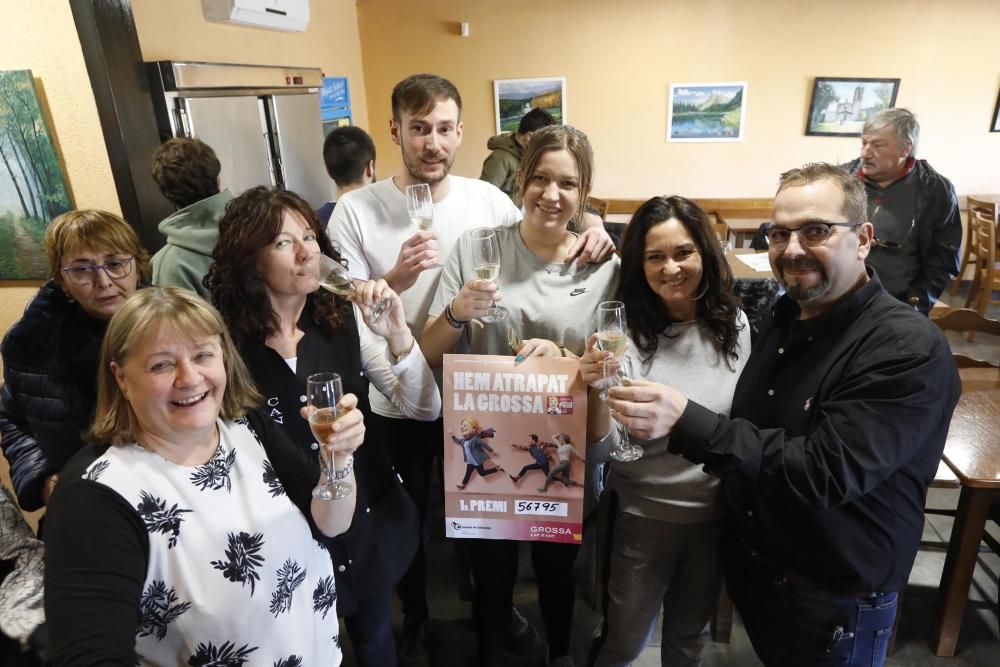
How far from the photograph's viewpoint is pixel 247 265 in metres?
1.54

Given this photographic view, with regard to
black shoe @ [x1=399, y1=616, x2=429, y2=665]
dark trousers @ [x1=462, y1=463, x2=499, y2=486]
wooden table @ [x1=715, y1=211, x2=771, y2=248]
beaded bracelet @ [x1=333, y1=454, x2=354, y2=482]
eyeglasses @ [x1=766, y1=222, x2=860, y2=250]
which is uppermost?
eyeglasses @ [x1=766, y1=222, x2=860, y2=250]

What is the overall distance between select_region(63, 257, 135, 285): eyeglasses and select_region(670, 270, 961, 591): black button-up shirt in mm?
1738

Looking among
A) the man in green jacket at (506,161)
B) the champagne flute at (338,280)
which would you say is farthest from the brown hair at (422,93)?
the man in green jacket at (506,161)

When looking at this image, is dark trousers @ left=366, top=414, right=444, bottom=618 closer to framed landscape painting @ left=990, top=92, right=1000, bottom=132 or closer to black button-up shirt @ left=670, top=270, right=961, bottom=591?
black button-up shirt @ left=670, top=270, right=961, bottom=591

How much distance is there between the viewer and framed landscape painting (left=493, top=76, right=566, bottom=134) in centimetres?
692

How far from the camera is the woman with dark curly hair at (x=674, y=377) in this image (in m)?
1.63

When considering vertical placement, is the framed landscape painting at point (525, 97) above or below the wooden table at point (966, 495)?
above

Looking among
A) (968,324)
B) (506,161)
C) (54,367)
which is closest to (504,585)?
(54,367)

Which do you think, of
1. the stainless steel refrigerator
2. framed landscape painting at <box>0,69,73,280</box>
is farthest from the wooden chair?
framed landscape painting at <box>0,69,73,280</box>

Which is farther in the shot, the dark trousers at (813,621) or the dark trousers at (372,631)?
the dark trousers at (372,631)

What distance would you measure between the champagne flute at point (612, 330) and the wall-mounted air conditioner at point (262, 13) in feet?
11.7

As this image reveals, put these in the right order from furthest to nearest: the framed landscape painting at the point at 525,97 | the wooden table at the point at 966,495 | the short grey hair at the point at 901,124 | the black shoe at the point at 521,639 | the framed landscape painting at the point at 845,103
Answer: the framed landscape painting at the point at 525,97
the framed landscape painting at the point at 845,103
the short grey hair at the point at 901,124
the black shoe at the point at 521,639
the wooden table at the point at 966,495

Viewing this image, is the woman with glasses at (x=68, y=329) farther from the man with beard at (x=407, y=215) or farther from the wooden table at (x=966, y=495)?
the wooden table at (x=966, y=495)

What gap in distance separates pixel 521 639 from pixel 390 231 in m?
1.78
